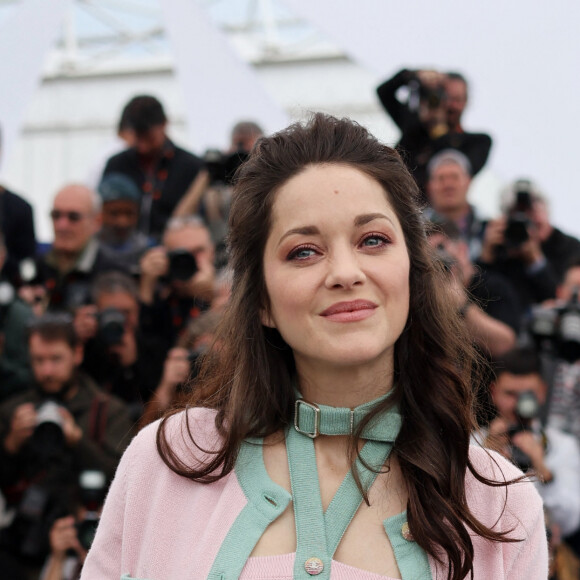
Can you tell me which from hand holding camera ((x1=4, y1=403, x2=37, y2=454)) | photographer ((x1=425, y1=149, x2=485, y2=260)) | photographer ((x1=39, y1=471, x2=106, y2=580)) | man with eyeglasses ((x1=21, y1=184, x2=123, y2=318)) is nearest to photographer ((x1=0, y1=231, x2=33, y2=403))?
man with eyeglasses ((x1=21, y1=184, x2=123, y2=318))

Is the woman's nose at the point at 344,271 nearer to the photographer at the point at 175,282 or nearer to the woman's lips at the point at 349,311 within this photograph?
the woman's lips at the point at 349,311

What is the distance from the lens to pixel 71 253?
4.71 metres

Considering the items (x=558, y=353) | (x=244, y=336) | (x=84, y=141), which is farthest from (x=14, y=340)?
→ (x=84, y=141)

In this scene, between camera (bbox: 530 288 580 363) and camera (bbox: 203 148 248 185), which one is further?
camera (bbox: 203 148 248 185)

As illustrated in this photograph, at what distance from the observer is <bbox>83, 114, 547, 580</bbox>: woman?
1549 millimetres

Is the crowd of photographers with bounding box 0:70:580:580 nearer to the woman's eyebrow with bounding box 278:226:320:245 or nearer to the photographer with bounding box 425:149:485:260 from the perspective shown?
the photographer with bounding box 425:149:485:260

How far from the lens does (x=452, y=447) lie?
164 cm

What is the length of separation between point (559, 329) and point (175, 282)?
5.11ft

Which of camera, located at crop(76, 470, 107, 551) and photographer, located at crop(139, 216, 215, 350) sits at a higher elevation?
photographer, located at crop(139, 216, 215, 350)

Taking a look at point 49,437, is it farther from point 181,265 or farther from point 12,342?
point 181,265

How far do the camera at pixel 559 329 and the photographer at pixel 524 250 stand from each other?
0.39m

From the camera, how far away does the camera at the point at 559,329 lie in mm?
3814

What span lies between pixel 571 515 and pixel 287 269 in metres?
2.32

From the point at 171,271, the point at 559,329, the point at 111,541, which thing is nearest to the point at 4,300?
the point at 171,271
